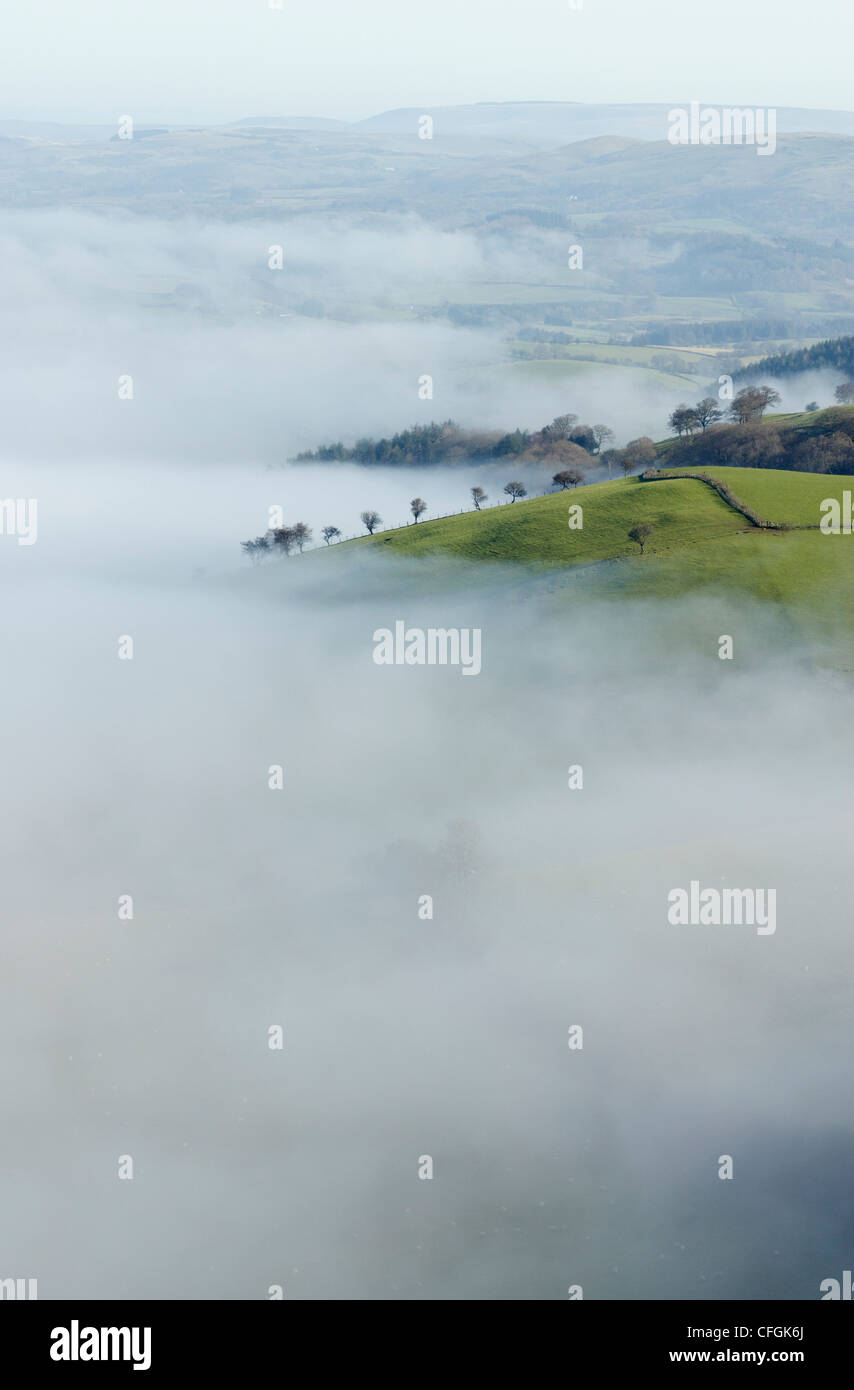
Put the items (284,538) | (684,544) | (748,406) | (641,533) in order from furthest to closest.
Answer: (748,406) < (284,538) < (641,533) < (684,544)

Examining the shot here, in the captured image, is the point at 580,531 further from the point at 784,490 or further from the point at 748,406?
the point at 748,406

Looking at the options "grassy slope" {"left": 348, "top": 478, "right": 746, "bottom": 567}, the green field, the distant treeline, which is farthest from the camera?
the distant treeline

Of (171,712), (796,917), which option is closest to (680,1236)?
(796,917)

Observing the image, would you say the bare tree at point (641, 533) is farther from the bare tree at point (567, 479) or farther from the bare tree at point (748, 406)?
the bare tree at point (748, 406)

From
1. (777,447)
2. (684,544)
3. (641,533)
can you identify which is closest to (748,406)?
(777,447)

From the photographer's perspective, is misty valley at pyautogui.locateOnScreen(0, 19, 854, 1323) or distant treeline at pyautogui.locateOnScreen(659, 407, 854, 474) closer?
misty valley at pyautogui.locateOnScreen(0, 19, 854, 1323)

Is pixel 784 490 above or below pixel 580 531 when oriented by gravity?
above

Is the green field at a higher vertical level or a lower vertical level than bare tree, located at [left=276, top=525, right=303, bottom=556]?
lower

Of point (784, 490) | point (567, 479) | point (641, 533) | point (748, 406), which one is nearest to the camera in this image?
point (641, 533)

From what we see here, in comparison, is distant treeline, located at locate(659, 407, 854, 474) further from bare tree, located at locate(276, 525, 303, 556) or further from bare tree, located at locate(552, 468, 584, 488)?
bare tree, located at locate(276, 525, 303, 556)

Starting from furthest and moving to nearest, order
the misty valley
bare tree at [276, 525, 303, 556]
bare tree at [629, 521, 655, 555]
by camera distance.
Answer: bare tree at [276, 525, 303, 556]
bare tree at [629, 521, 655, 555]
the misty valley

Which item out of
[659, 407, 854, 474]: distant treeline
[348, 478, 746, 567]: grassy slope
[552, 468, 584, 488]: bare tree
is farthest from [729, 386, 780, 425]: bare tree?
[348, 478, 746, 567]: grassy slope

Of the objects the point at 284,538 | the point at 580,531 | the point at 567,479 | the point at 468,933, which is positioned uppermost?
the point at 567,479

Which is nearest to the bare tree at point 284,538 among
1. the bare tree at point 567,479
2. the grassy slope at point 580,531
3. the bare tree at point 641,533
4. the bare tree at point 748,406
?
the grassy slope at point 580,531
